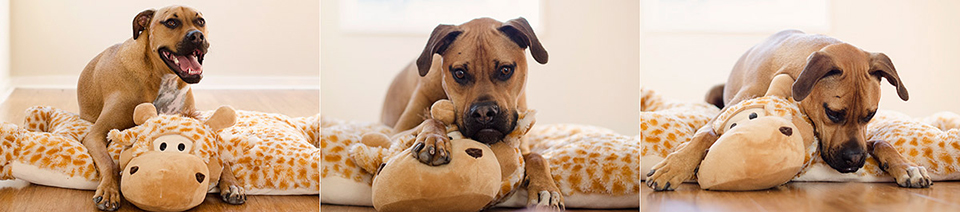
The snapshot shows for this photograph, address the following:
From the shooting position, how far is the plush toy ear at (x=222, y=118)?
94.6 inches

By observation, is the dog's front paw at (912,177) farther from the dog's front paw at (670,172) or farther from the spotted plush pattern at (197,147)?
the spotted plush pattern at (197,147)

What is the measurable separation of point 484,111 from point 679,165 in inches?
34.8

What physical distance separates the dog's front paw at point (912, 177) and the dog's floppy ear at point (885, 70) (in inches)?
10.3

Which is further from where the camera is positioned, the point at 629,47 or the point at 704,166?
the point at 704,166

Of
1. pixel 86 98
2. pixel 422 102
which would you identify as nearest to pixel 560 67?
pixel 422 102

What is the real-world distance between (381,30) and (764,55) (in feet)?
5.22

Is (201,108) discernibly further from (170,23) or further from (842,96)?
(842,96)

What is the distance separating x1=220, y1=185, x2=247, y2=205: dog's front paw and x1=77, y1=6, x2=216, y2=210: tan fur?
1.10 feet

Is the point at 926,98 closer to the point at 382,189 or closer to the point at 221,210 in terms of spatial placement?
the point at 382,189

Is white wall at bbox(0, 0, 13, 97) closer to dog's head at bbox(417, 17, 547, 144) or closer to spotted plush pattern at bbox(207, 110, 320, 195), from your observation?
spotted plush pattern at bbox(207, 110, 320, 195)

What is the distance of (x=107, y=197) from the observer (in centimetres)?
216

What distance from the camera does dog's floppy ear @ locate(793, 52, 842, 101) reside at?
8.27 ft

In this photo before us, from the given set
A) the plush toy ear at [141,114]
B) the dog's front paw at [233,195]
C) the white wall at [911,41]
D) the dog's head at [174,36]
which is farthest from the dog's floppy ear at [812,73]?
the plush toy ear at [141,114]

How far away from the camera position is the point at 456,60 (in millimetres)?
1897
